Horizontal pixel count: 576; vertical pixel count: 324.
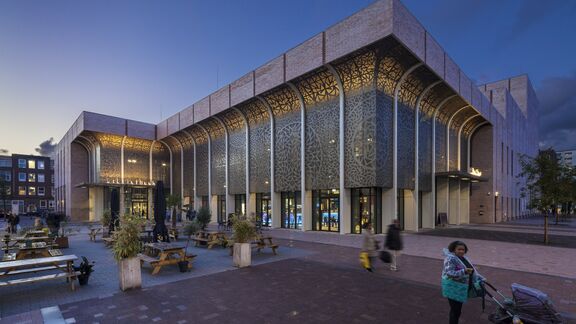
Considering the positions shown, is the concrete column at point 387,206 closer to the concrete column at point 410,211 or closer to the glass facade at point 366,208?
the glass facade at point 366,208

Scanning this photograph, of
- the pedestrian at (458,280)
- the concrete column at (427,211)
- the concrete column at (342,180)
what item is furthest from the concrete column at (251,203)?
the pedestrian at (458,280)

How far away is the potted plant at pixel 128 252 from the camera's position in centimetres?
749

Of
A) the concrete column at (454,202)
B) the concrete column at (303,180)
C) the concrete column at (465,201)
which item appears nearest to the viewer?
the concrete column at (303,180)

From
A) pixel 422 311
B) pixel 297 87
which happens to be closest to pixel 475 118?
pixel 297 87

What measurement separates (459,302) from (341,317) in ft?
6.98

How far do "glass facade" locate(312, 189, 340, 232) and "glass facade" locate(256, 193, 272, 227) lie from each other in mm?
5198

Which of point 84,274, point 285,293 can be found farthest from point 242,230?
point 84,274

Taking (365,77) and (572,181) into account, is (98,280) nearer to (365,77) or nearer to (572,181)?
(365,77)

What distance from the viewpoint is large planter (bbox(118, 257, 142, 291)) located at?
24.5 ft

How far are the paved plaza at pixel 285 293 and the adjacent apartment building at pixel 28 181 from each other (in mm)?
76990

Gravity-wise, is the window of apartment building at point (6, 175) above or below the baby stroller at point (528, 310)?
above

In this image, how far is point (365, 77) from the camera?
19.0m

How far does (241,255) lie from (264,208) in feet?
54.9

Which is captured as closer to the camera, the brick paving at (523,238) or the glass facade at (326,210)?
the brick paving at (523,238)
